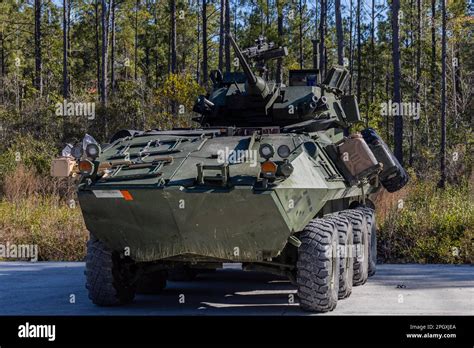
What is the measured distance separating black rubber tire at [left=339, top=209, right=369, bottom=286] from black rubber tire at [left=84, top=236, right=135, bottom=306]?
10.1ft

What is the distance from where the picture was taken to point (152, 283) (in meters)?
11.2

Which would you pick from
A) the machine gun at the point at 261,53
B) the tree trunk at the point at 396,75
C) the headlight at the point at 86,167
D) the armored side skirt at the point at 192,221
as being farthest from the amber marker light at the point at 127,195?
the tree trunk at the point at 396,75

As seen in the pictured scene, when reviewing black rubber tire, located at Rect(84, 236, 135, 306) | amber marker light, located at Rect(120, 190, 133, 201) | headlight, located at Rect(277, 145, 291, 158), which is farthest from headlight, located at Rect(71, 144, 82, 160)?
headlight, located at Rect(277, 145, 291, 158)

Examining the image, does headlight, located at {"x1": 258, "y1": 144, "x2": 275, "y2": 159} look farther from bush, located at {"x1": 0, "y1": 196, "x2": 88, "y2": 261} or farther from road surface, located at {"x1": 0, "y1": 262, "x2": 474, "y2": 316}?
bush, located at {"x1": 0, "y1": 196, "x2": 88, "y2": 261}

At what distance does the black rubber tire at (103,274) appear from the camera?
950 cm

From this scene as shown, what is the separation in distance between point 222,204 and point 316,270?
131 centimetres

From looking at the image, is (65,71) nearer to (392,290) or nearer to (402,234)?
(402,234)

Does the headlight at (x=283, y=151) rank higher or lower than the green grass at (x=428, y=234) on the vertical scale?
higher

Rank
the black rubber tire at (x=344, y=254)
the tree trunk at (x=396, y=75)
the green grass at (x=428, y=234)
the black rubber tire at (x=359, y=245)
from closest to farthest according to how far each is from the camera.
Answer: the black rubber tire at (x=344, y=254)
the black rubber tire at (x=359, y=245)
the green grass at (x=428, y=234)
the tree trunk at (x=396, y=75)

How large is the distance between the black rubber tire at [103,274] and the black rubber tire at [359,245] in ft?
10.1

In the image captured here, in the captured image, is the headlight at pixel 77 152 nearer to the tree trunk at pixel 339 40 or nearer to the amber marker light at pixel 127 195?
the amber marker light at pixel 127 195

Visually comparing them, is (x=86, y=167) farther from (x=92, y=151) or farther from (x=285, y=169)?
(x=285, y=169)

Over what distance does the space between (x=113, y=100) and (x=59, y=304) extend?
22.3 metres

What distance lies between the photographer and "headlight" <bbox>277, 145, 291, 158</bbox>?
8641 mm
